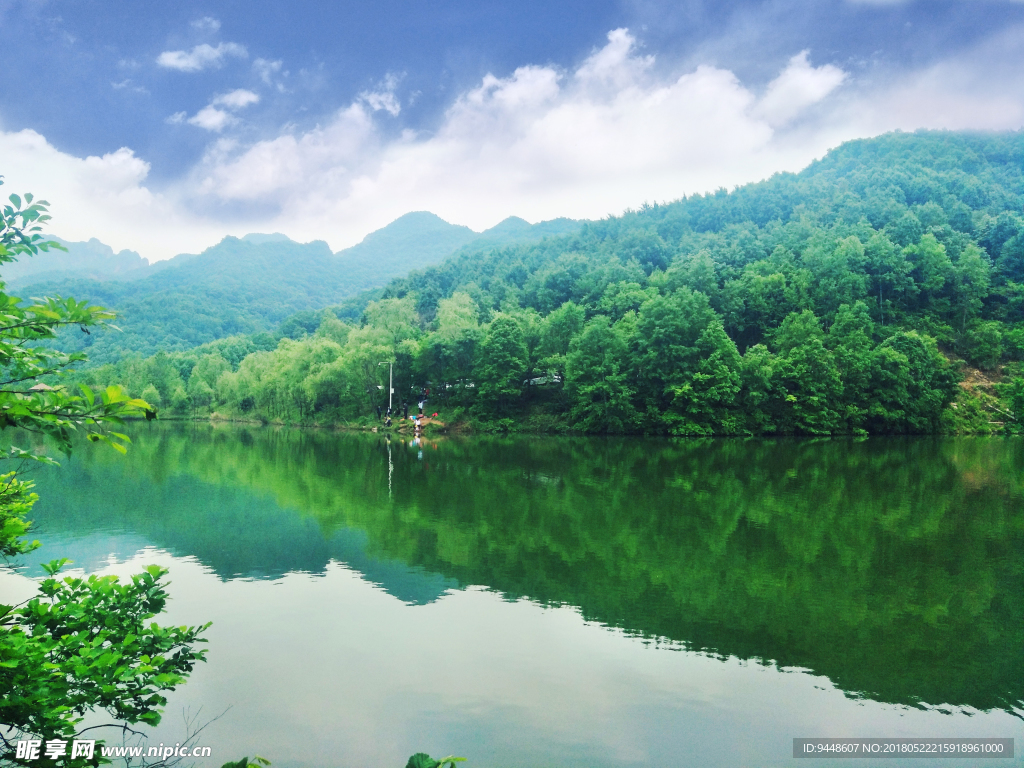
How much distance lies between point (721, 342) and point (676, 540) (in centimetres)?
4170

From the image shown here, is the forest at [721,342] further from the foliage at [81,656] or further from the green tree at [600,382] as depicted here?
the foliage at [81,656]

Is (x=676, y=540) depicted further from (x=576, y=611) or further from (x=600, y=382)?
(x=600, y=382)

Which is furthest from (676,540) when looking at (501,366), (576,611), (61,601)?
(501,366)

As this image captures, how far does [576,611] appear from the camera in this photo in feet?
34.8

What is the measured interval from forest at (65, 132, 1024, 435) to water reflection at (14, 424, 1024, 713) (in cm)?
2288

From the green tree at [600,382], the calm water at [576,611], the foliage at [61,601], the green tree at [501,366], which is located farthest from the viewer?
the green tree at [501,366]

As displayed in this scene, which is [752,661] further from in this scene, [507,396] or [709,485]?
[507,396]

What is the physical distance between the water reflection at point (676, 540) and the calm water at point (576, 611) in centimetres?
7

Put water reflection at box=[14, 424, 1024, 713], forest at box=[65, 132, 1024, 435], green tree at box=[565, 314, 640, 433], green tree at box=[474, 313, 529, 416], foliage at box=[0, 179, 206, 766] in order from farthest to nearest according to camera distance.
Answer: green tree at box=[474, 313, 529, 416] → forest at box=[65, 132, 1024, 435] → green tree at box=[565, 314, 640, 433] → water reflection at box=[14, 424, 1024, 713] → foliage at box=[0, 179, 206, 766]

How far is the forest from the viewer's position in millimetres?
53562

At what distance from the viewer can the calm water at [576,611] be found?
7.02 m

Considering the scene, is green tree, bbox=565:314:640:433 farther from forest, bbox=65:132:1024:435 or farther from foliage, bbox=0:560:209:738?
foliage, bbox=0:560:209:738

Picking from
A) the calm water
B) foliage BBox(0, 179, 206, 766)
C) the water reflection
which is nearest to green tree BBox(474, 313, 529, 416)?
the water reflection

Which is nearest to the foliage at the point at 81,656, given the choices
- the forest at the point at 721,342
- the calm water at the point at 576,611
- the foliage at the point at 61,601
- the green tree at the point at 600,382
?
the foliage at the point at 61,601
